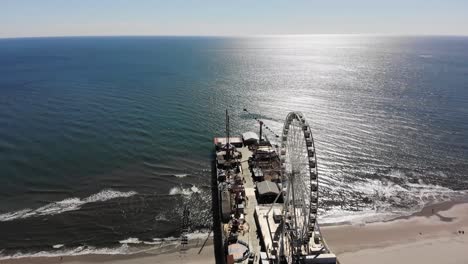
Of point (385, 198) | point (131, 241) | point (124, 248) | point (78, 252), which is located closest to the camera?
point (78, 252)

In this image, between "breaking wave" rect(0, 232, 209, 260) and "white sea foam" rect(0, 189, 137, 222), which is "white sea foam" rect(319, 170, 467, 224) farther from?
"white sea foam" rect(0, 189, 137, 222)

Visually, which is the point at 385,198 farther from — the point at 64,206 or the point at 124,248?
the point at 64,206

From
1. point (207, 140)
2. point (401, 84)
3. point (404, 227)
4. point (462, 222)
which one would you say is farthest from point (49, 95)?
point (401, 84)

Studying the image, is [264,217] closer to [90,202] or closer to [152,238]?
[152,238]

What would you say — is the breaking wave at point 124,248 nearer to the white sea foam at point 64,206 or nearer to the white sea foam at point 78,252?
the white sea foam at point 78,252

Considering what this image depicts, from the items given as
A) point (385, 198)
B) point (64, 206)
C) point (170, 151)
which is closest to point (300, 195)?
point (385, 198)

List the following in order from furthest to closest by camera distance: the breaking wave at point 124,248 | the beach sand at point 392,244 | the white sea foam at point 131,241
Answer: the white sea foam at point 131,241
the breaking wave at point 124,248
the beach sand at point 392,244

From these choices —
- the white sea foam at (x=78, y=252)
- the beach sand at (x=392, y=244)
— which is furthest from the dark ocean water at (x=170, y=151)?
the beach sand at (x=392, y=244)

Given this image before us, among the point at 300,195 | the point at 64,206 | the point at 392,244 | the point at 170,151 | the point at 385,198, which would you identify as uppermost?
the point at 300,195
